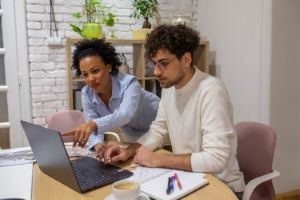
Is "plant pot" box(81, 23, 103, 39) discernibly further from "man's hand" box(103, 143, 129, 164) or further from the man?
"man's hand" box(103, 143, 129, 164)

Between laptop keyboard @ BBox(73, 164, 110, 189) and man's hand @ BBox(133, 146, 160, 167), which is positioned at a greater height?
man's hand @ BBox(133, 146, 160, 167)

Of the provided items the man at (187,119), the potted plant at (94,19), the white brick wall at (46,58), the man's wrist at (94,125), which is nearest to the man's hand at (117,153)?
the man at (187,119)

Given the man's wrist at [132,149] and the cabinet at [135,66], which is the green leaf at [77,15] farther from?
the man's wrist at [132,149]

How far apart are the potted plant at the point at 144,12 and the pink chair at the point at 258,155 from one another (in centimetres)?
162

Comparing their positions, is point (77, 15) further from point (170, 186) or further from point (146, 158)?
point (170, 186)

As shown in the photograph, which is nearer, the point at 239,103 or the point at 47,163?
the point at 47,163

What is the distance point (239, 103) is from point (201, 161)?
Result: 192cm

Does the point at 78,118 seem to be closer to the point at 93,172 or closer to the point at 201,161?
the point at 93,172

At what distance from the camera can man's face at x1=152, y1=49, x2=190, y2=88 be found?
1553 mm

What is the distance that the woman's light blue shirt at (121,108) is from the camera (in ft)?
5.79

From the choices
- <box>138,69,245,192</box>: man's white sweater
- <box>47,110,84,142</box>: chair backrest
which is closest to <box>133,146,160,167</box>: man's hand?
<box>138,69,245,192</box>: man's white sweater

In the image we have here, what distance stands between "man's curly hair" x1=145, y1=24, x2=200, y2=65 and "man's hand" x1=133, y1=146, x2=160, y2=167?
0.46 meters

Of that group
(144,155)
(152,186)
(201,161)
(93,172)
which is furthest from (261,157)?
(93,172)

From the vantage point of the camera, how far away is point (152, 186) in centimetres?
120
